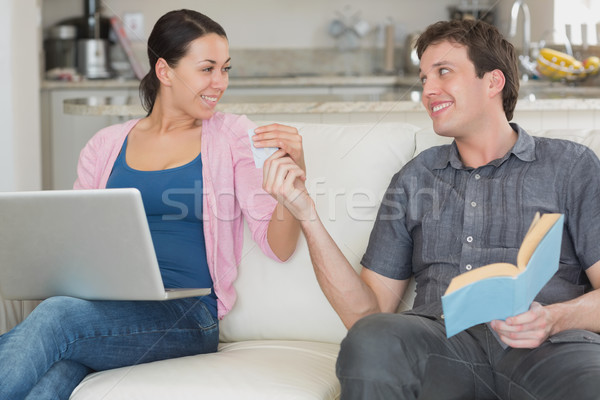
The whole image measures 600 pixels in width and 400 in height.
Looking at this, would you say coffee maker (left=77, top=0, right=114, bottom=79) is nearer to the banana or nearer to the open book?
the banana

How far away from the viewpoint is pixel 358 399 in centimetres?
130

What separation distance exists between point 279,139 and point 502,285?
0.67m

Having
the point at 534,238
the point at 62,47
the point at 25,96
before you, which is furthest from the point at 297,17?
the point at 534,238

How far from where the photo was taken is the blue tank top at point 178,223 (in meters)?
1.84

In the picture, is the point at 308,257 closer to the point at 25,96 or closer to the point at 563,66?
the point at 25,96

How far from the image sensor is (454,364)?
1461 millimetres

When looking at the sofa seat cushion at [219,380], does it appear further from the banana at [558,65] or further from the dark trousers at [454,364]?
the banana at [558,65]

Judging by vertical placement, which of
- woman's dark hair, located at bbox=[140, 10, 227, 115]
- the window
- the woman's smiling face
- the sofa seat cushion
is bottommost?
the sofa seat cushion

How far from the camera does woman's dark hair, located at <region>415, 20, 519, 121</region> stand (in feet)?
5.89

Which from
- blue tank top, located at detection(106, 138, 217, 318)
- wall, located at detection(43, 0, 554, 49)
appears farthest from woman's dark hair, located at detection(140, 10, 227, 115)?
wall, located at detection(43, 0, 554, 49)

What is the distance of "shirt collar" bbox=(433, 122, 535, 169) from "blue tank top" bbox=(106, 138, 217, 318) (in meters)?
0.60

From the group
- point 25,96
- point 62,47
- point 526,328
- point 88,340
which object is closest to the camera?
point 526,328

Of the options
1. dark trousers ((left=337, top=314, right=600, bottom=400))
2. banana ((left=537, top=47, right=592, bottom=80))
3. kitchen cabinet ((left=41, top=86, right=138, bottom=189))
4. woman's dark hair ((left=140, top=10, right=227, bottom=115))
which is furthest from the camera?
kitchen cabinet ((left=41, top=86, right=138, bottom=189))

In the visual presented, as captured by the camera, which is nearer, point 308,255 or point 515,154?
point 515,154
